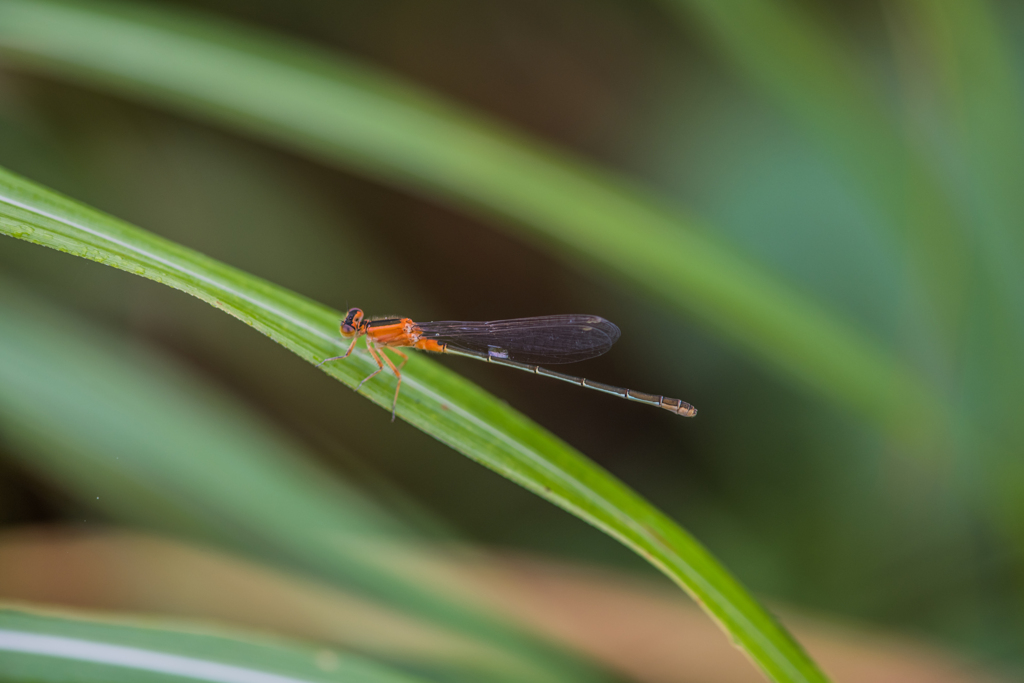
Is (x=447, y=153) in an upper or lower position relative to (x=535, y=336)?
upper

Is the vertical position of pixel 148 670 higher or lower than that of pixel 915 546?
lower

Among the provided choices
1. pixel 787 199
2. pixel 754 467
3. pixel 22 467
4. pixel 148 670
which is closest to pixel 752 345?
pixel 754 467

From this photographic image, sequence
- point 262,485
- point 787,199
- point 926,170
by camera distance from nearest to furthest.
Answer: point 262,485 → point 926,170 → point 787,199

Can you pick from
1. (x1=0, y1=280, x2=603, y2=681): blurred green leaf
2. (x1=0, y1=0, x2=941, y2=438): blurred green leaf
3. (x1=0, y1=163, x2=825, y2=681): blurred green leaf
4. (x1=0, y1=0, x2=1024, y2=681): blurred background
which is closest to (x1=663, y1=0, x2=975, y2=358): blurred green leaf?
(x1=0, y1=0, x2=1024, y2=681): blurred background

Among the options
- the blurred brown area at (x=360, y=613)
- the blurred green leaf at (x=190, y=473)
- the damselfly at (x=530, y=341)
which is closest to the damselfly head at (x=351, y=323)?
the damselfly at (x=530, y=341)

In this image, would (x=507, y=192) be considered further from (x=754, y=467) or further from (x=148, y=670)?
(x=754, y=467)

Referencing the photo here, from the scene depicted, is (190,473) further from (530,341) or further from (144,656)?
(530,341)

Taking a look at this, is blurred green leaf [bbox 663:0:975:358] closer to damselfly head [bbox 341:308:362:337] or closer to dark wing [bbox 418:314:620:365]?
dark wing [bbox 418:314:620:365]

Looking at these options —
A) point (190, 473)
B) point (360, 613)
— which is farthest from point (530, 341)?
point (190, 473)
